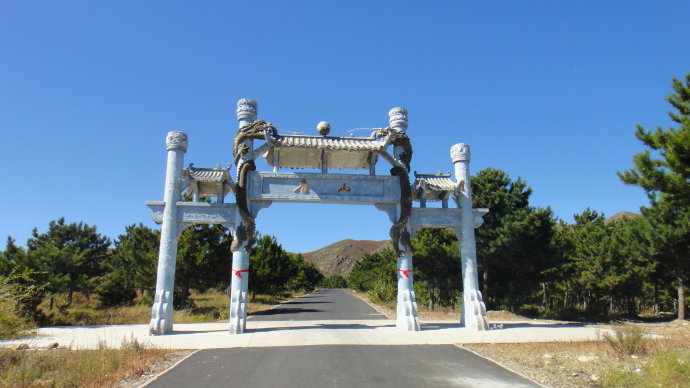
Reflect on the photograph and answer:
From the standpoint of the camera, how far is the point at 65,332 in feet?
45.1

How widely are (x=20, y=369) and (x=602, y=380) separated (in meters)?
9.73

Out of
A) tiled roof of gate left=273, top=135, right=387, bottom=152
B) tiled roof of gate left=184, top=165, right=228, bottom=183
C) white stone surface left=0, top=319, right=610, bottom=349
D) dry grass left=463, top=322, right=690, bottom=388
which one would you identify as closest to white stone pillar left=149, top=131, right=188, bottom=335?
tiled roof of gate left=184, top=165, right=228, bottom=183

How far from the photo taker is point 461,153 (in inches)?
635

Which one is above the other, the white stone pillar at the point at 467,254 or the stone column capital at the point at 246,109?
the stone column capital at the point at 246,109

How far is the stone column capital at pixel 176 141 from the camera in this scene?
14.7 metres

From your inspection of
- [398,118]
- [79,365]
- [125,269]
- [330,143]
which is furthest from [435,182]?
[125,269]

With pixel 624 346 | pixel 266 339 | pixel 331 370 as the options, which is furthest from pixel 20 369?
pixel 624 346

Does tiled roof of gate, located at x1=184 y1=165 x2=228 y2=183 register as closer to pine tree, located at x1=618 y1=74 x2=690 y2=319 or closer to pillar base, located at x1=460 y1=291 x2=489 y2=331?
pillar base, located at x1=460 y1=291 x2=489 y2=331

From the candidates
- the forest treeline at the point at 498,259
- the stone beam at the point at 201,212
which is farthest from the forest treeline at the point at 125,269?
the stone beam at the point at 201,212

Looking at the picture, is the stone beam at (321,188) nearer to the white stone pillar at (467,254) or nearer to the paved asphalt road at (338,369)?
the white stone pillar at (467,254)

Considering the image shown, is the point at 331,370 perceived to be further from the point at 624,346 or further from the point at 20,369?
the point at 624,346

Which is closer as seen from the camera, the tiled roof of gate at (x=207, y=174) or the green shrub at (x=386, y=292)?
the tiled roof of gate at (x=207, y=174)

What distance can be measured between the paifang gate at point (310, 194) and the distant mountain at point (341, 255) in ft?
447

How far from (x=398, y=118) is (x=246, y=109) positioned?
5.95 meters
